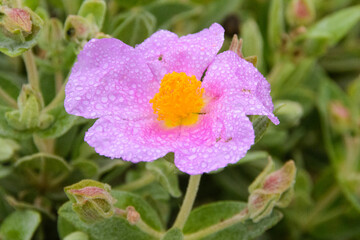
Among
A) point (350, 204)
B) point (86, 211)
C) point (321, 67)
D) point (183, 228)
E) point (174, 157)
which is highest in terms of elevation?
point (174, 157)

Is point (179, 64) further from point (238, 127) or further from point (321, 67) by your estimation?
point (321, 67)

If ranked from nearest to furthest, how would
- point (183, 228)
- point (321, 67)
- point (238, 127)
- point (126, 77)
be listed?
point (238, 127) < point (126, 77) < point (183, 228) < point (321, 67)

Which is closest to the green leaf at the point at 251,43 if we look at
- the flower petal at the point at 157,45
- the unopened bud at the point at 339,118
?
the unopened bud at the point at 339,118

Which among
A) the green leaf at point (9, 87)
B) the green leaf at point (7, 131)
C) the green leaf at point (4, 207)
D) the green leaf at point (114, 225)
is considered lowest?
the green leaf at point (4, 207)

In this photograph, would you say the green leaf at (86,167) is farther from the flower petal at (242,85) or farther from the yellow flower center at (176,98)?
the flower petal at (242,85)

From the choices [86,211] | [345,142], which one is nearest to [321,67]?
[345,142]

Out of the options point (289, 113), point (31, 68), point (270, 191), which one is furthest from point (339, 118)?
point (31, 68)
